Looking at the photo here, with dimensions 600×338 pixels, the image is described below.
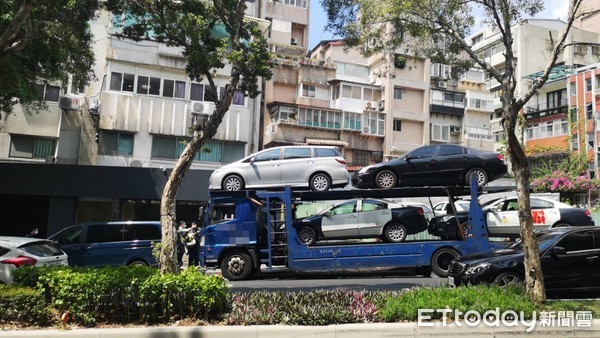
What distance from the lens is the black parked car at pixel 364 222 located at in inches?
521

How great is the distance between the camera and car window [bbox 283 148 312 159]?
13.8 m

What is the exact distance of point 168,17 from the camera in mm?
10820

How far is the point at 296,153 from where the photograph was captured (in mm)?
13883

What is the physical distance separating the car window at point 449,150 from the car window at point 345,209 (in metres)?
2.80

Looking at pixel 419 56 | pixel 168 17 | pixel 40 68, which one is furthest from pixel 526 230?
pixel 40 68

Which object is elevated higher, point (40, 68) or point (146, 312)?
point (40, 68)

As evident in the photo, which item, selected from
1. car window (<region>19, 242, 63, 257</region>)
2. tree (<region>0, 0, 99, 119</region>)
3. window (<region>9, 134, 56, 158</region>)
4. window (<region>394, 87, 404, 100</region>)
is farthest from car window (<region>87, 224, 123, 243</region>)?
window (<region>394, 87, 404, 100</region>)

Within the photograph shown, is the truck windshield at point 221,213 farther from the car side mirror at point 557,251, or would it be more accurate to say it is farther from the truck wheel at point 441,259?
the car side mirror at point 557,251

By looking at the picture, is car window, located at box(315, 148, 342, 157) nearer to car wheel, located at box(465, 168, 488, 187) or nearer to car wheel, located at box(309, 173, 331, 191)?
car wheel, located at box(309, 173, 331, 191)

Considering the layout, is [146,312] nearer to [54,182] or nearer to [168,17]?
[168,17]

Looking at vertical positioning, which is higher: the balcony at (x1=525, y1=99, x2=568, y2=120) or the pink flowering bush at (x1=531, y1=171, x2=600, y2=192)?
the balcony at (x1=525, y1=99, x2=568, y2=120)

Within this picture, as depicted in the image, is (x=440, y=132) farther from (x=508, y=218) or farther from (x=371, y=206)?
(x=371, y=206)

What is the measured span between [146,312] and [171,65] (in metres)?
20.2

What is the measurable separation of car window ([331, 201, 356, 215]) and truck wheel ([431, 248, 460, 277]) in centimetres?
256
